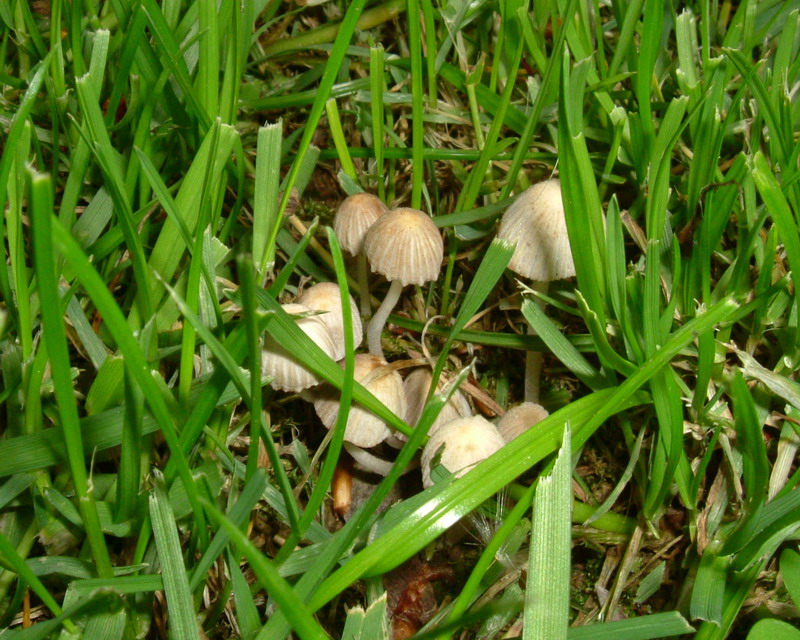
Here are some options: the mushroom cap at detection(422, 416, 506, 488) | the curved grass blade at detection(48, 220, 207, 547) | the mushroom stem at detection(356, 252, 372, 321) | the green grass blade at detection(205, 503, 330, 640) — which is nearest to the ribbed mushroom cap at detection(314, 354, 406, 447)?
the mushroom cap at detection(422, 416, 506, 488)

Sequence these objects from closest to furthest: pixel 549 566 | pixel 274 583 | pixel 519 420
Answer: pixel 274 583
pixel 549 566
pixel 519 420

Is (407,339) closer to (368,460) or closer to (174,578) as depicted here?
(368,460)

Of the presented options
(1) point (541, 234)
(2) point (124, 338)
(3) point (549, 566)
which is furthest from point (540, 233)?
(2) point (124, 338)

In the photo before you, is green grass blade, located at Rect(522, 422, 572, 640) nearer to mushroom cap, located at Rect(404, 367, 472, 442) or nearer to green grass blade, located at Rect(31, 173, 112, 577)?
mushroom cap, located at Rect(404, 367, 472, 442)

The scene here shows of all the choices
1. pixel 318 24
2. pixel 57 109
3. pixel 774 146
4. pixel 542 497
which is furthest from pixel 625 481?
pixel 318 24

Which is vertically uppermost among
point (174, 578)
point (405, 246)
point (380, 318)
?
point (405, 246)

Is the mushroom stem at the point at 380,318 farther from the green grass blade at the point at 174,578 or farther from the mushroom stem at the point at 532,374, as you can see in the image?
the green grass blade at the point at 174,578

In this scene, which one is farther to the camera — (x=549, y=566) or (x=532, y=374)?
(x=532, y=374)

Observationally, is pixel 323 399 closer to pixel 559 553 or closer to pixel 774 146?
pixel 559 553
